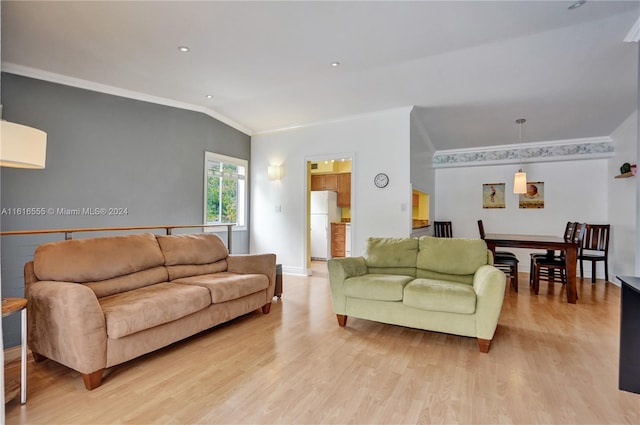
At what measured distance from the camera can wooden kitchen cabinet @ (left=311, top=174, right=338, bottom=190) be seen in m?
7.50

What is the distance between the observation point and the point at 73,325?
1969 mm

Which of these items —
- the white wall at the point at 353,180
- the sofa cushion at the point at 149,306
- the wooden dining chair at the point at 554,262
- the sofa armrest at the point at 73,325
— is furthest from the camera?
the white wall at the point at 353,180

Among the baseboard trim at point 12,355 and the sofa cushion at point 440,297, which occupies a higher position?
the sofa cushion at point 440,297

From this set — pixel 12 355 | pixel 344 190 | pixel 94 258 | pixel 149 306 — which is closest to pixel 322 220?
pixel 344 190

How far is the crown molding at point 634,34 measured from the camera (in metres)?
2.66

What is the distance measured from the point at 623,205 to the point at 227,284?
19.8 ft

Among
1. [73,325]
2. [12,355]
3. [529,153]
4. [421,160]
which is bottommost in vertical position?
[12,355]

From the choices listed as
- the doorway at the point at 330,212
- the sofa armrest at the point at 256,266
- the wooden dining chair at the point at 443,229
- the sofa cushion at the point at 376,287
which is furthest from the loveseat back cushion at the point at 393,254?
the doorway at the point at 330,212

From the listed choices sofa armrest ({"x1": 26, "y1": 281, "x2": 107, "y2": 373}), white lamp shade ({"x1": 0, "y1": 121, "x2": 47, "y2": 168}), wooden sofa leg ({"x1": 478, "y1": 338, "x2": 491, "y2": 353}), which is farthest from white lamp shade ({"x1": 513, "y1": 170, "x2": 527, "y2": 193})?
white lamp shade ({"x1": 0, "y1": 121, "x2": 47, "y2": 168})

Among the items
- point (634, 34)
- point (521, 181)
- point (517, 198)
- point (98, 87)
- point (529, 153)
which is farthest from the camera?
point (517, 198)

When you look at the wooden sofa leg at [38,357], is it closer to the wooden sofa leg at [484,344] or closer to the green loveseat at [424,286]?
the green loveseat at [424,286]

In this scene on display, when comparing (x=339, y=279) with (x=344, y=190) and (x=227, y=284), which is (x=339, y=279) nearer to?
(x=227, y=284)

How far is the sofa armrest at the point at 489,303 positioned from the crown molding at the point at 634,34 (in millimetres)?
2340

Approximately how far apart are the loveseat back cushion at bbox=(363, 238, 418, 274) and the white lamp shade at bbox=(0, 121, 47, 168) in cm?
282
